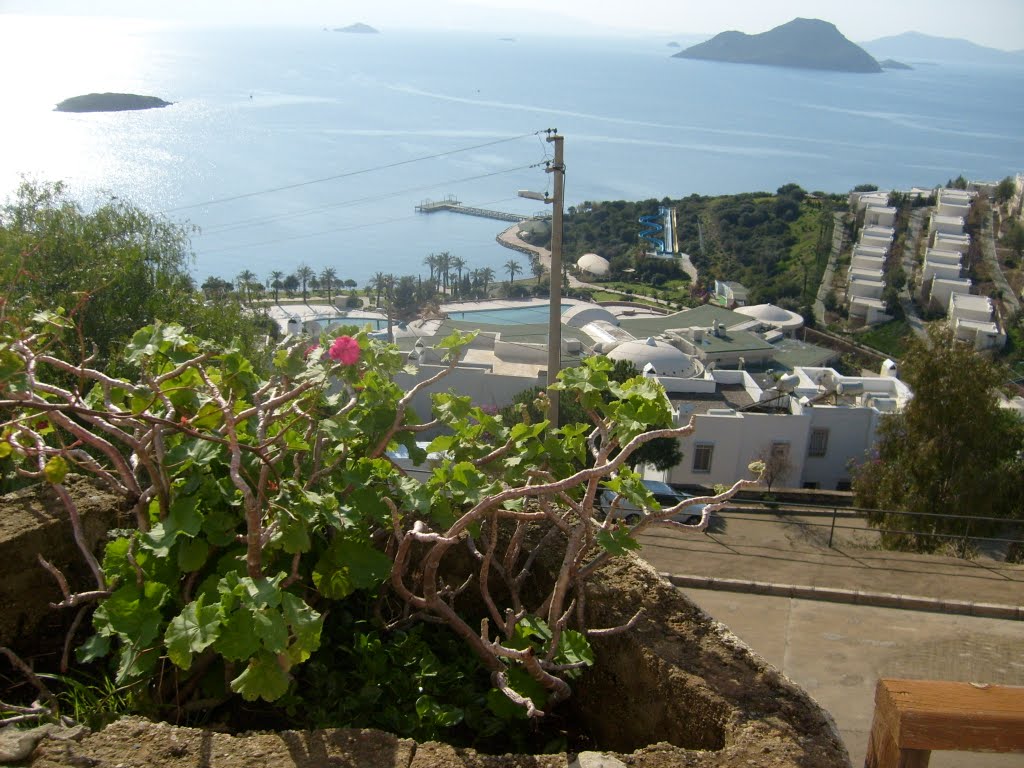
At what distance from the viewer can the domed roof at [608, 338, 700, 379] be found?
25672 millimetres

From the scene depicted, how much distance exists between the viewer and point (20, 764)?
1925mm

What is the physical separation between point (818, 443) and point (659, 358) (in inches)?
207

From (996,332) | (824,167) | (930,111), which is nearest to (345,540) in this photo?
(996,332)

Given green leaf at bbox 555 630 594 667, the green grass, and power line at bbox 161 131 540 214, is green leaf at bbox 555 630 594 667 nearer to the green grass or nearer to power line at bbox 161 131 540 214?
the green grass

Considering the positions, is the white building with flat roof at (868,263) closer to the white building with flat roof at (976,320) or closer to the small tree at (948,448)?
the white building with flat roof at (976,320)

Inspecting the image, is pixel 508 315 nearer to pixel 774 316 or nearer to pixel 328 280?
pixel 328 280

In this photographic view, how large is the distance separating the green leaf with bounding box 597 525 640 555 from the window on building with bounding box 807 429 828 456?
69.2ft

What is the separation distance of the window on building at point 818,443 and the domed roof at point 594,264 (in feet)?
124

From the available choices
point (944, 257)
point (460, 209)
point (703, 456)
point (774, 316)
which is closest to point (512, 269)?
point (774, 316)

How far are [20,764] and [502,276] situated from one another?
63.4 meters

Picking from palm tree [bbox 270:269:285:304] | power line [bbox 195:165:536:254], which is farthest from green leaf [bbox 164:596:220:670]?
power line [bbox 195:165:536:254]

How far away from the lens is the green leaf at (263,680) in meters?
2.11

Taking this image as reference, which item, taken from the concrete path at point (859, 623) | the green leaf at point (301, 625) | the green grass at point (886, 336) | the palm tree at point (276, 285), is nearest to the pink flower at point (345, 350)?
the green leaf at point (301, 625)

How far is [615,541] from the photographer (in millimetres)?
2484
